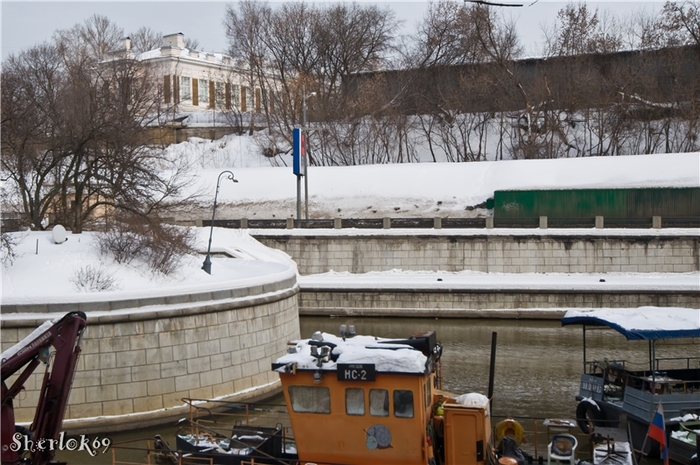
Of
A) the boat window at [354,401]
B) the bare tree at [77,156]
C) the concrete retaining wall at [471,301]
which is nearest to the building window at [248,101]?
the concrete retaining wall at [471,301]

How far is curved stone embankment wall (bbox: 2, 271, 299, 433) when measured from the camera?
18812mm

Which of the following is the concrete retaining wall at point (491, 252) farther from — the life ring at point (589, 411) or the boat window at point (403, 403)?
the boat window at point (403, 403)

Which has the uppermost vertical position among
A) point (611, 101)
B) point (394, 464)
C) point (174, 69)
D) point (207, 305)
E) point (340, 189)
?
point (174, 69)

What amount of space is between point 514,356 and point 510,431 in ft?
44.6

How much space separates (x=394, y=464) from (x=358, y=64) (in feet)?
212

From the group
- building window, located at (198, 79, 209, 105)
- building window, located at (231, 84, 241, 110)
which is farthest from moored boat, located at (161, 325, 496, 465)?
building window, located at (198, 79, 209, 105)

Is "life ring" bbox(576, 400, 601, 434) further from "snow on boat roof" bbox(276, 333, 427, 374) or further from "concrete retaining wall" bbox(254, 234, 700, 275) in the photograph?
"concrete retaining wall" bbox(254, 234, 700, 275)

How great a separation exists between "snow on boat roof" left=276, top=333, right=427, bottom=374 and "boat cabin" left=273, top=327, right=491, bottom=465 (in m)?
0.02

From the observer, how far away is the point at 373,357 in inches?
484

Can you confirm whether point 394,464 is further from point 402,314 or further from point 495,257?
point 495,257

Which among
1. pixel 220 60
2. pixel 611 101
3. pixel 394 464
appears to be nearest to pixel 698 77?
pixel 611 101

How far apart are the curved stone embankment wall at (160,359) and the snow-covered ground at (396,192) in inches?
82.2

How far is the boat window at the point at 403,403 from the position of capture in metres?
12.2

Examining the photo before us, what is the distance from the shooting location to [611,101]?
60.2 meters
